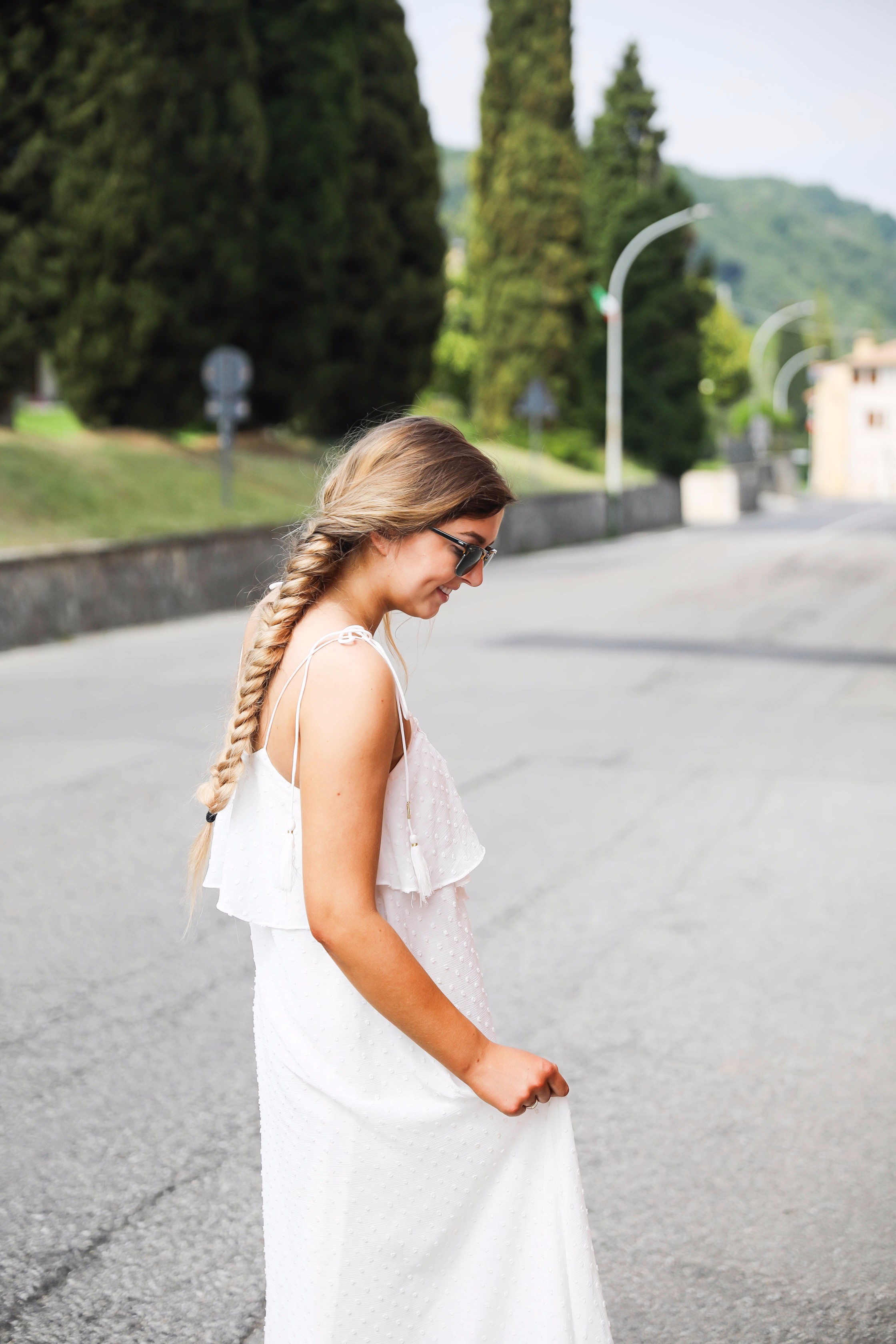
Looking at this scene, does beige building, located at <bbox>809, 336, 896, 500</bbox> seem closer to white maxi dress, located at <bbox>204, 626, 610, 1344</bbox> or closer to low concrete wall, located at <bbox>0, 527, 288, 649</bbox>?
low concrete wall, located at <bbox>0, 527, 288, 649</bbox>

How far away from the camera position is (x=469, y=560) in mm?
1932

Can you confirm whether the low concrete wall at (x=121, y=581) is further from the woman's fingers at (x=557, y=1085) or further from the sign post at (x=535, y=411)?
the sign post at (x=535, y=411)

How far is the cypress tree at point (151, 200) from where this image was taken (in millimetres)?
19641

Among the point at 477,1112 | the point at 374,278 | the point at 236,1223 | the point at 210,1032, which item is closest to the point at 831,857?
the point at 210,1032

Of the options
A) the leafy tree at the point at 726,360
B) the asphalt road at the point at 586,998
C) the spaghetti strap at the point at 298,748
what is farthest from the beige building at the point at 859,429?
the spaghetti strap at the point at 298,748

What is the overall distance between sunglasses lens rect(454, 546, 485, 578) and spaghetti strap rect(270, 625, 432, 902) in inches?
5.7

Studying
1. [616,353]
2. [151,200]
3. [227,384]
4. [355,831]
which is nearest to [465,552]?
[355,831]

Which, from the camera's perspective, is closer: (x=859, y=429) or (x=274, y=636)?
(x=274, y=636)

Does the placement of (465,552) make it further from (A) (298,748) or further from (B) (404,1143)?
(B) (404,1143)

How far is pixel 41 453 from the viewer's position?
19.1m

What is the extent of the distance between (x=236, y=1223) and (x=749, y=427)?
195 ft

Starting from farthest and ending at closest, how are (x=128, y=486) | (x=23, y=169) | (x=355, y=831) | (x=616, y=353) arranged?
(x=616, y=353), (x=128, y=486), (x=23, y=169), (x=355, y=831)

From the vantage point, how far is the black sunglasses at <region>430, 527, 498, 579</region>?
74.9 inches

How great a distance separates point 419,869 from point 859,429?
93411 mm
